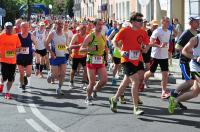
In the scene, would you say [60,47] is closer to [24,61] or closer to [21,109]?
[24,61]

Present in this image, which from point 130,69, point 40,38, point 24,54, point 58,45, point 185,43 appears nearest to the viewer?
point 130,69

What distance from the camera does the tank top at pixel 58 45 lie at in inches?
516

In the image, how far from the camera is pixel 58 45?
1312 centimetres

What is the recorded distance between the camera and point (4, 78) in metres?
13.0

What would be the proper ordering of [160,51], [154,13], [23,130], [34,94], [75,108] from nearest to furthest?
1. [23,130]
2. [75,108]
3. [160,51]
4. [34,94]
5. [154,13]

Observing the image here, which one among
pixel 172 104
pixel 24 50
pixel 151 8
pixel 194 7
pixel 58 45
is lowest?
pixel 172 104

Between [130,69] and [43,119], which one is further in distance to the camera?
[130,69]

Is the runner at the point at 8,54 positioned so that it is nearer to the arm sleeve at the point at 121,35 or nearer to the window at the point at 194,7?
the arm sleeve at the point at 121,35

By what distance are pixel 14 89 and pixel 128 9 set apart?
32.7 metres

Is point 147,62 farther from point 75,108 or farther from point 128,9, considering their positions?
point 128,9

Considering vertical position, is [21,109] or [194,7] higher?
[194,7]

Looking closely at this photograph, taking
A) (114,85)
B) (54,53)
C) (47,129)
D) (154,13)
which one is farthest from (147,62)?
(154,13)

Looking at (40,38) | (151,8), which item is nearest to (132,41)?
(40,38)

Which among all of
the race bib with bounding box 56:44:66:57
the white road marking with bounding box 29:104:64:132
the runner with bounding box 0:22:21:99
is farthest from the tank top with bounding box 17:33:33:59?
the white road marking with bounding box 29:104:64:132
